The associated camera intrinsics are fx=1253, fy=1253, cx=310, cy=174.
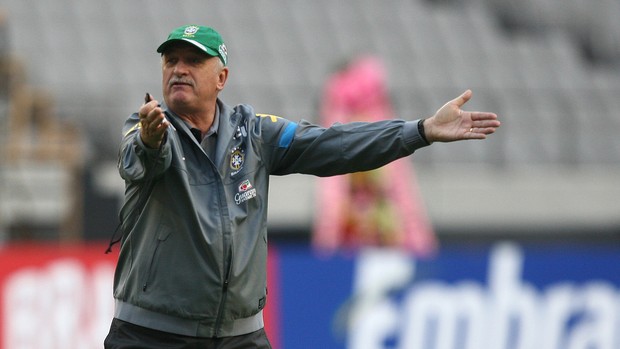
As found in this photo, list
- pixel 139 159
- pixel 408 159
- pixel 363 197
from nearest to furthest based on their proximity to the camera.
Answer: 1. pixel 139 159
2. pixel 363 197
3. pixel 408 159

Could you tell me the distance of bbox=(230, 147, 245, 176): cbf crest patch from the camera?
476 centimetres

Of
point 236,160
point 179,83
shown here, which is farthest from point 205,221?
point 179,83

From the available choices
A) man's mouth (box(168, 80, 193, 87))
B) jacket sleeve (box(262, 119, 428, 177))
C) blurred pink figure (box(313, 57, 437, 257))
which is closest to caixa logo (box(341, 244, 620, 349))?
blurred pink figure (box(313, 57, 437, 257))

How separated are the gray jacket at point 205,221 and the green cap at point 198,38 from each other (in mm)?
256

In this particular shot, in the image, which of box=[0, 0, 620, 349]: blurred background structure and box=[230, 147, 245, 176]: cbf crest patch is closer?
box=[230, 147, 245, 176]: cbf crest patch

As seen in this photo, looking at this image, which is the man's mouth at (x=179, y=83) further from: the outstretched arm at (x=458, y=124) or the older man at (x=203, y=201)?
the outstretched arm at (x=458, y=124)

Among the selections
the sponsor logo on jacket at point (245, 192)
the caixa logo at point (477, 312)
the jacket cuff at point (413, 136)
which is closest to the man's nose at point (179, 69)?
the sponsor logo on jacket at point (245, 192)

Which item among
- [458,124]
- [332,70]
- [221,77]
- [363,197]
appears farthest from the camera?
[332,70]

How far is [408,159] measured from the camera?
14227mm

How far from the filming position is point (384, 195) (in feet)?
40.4

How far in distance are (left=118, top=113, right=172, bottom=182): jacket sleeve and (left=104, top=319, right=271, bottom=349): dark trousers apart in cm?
61

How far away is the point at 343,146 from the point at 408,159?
30.9 ft

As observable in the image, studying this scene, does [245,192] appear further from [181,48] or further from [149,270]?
[181,48]

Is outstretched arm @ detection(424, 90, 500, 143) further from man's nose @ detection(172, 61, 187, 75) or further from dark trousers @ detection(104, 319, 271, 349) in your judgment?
dark trousers @ detection(104, 319, 271, 349)
